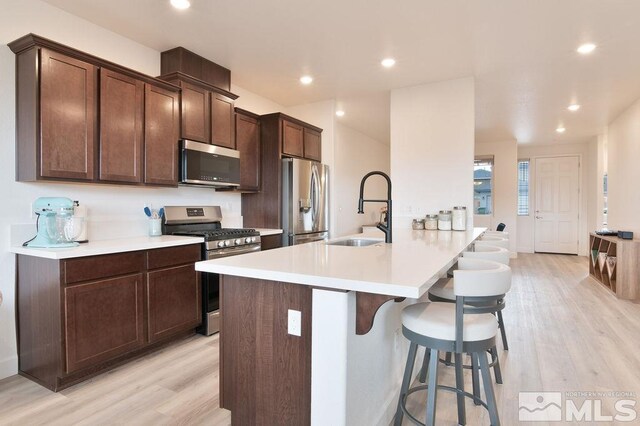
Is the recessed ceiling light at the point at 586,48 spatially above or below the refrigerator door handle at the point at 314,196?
above

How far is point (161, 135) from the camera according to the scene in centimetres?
296

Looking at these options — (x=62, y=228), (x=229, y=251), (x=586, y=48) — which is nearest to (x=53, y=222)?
(x=62, y=228)

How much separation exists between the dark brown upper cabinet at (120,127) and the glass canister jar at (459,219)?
121 inches

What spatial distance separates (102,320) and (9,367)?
2.40ft

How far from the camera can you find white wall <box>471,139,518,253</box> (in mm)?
7730

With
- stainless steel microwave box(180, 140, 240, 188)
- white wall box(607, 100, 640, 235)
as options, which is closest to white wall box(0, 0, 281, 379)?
stainless steel microwave box(180, 140, 240, 188)

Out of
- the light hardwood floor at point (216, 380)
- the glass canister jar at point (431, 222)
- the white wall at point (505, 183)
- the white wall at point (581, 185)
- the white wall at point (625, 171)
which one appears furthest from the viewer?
the white wall at point (505, 183)

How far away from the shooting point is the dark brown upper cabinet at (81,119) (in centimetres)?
223

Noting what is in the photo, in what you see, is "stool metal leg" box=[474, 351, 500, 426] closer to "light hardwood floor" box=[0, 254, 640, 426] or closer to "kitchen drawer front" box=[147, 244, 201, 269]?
"light hardwood floor" box=[0, 254, 640, 426]

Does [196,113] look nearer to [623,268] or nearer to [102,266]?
[102,266]

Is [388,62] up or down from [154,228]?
up

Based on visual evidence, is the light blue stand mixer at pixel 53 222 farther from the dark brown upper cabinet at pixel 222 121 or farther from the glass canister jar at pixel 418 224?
the glass canister jar at pixel 418 224

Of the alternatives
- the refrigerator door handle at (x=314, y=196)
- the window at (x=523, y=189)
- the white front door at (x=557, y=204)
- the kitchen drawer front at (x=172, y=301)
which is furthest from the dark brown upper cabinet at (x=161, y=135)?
the white front door at (x=557, y=204)

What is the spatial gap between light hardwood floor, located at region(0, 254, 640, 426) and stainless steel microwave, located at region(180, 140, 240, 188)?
1461 millimetres
